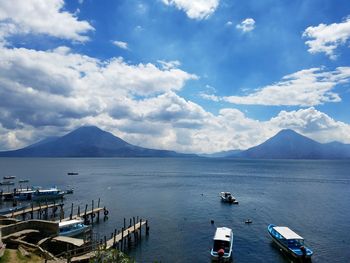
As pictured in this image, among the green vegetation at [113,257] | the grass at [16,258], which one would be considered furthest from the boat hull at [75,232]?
the green vegetation at [113,257]

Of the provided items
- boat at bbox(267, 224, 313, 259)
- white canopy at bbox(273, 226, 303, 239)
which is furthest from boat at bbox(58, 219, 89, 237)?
white canopy at bbox(273, 226, 303, 239)

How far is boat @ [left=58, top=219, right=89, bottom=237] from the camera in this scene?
57787 mm

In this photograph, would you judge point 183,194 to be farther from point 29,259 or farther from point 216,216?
point 29,259

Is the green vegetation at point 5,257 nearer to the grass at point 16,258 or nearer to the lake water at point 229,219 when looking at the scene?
the grass at point 16,258

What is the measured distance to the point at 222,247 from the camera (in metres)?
49.7

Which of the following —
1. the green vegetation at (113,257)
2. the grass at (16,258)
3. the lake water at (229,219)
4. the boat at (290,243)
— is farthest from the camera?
the lake water at (229,219)

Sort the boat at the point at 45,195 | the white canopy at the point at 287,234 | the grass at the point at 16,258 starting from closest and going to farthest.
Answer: the grass at the point at 16,258, the white canopy at the point at 287,234, the boat at the point at 45,195

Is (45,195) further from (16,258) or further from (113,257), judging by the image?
(113,257)

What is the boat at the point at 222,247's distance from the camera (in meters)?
46.9

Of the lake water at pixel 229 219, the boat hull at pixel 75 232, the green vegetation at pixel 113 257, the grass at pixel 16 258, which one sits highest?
the green vegetation at pixel 113 257

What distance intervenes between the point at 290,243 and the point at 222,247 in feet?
38.0

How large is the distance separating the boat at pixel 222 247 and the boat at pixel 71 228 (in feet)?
85.6

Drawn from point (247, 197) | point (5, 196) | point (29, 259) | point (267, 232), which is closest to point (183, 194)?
point (247, 197)

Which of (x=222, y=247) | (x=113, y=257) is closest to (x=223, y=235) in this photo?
(x=222, y=247)
